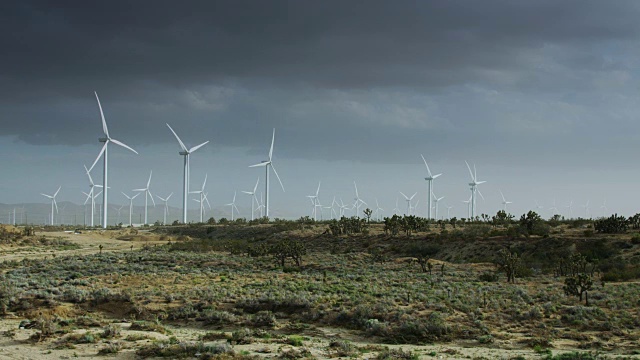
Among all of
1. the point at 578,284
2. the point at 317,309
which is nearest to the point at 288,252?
the point at 317,309

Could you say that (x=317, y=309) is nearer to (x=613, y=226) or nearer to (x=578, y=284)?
(x=578, y=284)

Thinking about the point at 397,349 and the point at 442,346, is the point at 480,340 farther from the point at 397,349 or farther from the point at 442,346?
the point at 397,349

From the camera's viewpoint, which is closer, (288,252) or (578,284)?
(578,284)

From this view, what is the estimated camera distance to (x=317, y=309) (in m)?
30.5

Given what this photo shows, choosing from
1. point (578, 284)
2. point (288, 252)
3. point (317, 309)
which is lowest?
point (317, 309)

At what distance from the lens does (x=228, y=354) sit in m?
21.2

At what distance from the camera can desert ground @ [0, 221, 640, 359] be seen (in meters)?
22.9

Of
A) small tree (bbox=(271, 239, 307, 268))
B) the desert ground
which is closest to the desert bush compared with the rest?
the desert ground

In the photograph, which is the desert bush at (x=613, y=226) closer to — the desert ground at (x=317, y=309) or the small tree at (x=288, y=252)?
the desert ground at (x=317, y=309)

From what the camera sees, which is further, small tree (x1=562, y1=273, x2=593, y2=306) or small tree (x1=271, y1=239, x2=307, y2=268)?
small tree (x1=271, y1=239, x2=307, y2=268)

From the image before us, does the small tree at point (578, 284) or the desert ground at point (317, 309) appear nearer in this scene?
the desert ground at point (317, 309)

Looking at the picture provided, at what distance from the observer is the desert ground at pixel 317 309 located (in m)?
22.9

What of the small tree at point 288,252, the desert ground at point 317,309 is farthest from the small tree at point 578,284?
the small tree at point 288,252

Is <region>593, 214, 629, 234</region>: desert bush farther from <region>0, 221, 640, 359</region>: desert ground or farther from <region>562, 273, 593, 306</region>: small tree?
<region>562, 273, 593, 306</region>: small tree
